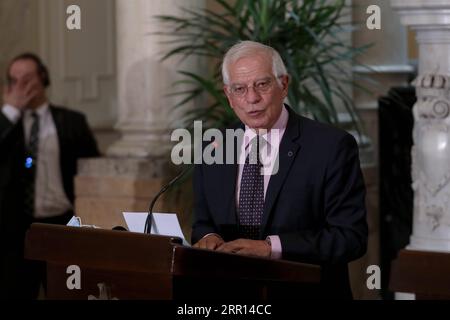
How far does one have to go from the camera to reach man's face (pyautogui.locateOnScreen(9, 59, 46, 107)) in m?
6.05

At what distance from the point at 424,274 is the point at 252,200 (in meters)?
0.82

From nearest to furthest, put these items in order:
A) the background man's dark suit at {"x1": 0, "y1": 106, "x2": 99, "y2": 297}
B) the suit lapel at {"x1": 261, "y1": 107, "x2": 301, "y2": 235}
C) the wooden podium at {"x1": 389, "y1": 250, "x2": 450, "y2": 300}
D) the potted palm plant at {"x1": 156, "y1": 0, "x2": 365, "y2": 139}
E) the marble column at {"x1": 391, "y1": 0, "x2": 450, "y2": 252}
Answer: the wooden podium at {"x1": 389, "y1": 250, "x2": 450, "y2": 300} → the suit lapel at {"x1": 261, "y1": 107, "x2": 301, "y2": 235} → the marble column at {"x1": 391, "y1": 0, "x2": 450, "y2": 252} → the potted palm plant at {"x1": 156, "y1": 0, "x2": 365, "y2": 139} → the background man's dark suit at {"x1": 0, "y1": 106, "x2": 99, "y2": 297}

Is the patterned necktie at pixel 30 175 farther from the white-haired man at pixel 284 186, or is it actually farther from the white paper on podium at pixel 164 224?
the white paper on podium at pixel 164 224

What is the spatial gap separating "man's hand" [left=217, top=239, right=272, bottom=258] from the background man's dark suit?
2.73 m

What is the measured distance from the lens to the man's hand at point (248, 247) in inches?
125

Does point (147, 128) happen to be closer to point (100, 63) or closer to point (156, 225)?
point (100, 63)

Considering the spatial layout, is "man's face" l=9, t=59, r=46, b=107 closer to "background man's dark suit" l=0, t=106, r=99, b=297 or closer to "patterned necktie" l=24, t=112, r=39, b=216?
"background man's dark suit" l=0, t=106, r=99, b=297

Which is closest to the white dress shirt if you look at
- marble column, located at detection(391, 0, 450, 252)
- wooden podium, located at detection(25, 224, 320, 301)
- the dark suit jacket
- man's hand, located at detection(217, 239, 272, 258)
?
marble column, located at detection(391, 0, 450, 252)

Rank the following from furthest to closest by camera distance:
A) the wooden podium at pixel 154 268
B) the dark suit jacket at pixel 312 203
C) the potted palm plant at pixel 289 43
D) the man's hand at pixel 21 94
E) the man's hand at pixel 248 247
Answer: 1. the man's hand at pixel 21 94
2. the potted palm plant at pixel 289 43
3. the dark suit jacket at pixel 312 203
4. the man's hand at pixel 248 247
5. the wooden podium at pixel 154 268

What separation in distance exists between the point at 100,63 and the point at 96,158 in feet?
6.85

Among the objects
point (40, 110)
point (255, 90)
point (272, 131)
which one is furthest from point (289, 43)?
point (255, 90)

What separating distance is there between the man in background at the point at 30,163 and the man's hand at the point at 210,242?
8.47ft

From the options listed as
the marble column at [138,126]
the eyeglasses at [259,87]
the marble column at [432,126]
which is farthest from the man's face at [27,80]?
the eyeglasses at [259,87]
